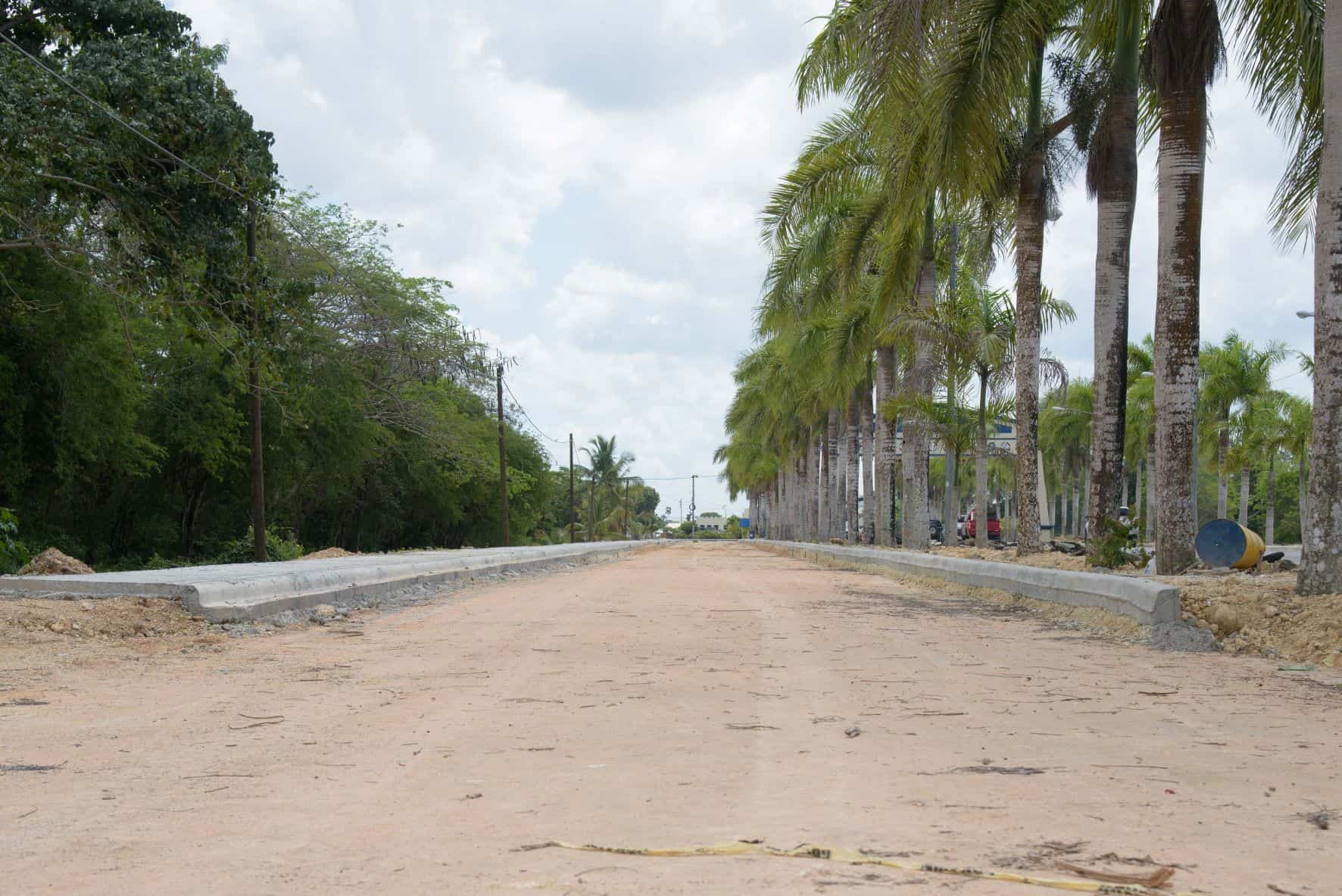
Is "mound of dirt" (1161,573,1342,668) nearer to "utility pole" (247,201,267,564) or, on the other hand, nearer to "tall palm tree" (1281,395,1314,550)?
"utility pole" (247,201,267,564)

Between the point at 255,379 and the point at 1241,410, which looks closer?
the point at 255,379

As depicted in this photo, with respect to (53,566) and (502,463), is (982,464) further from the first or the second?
(502,463)

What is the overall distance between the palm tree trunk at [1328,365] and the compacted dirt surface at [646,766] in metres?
1.95

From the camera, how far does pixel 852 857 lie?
3.59 metres

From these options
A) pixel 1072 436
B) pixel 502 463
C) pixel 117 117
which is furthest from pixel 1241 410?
pixel 117 117

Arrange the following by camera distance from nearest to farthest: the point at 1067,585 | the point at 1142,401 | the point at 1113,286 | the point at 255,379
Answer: the point at 1067,585 → the point at 1113,286 → the point at 255,379 → the point at 1142,401

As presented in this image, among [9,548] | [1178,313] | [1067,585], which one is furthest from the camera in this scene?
[9,548]

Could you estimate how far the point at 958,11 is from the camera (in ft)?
48.6

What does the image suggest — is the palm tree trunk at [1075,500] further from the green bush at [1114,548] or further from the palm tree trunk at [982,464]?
the green bush at [1114,548]

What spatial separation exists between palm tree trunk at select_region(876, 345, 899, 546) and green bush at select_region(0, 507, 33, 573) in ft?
76.8

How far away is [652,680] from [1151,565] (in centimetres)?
1038

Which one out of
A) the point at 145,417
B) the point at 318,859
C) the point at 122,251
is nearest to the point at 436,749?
the point at 318,859

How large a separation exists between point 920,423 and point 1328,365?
69.7 feet

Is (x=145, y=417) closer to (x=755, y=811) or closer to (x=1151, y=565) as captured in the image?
(x=1151, y=565)
